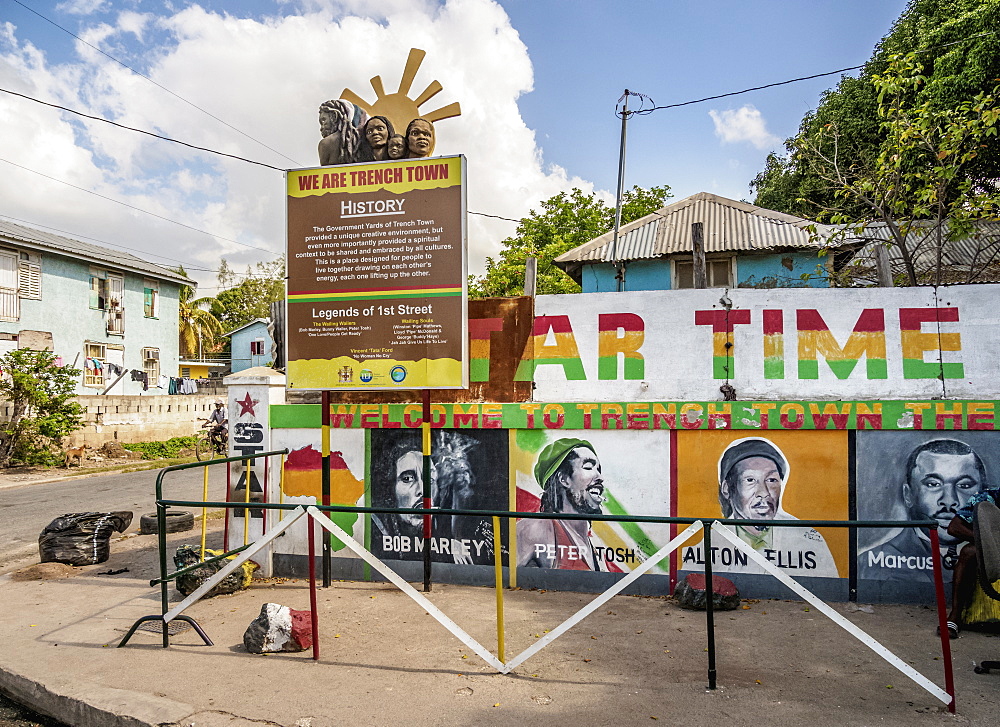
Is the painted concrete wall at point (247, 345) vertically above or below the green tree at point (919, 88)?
below

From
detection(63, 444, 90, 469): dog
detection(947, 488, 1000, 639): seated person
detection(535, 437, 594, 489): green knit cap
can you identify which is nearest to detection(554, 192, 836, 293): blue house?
detection(535, 437, 594, 489): green knit cap

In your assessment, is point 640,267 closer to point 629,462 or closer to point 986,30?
point 986,30

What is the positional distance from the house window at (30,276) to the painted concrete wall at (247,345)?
19972mm

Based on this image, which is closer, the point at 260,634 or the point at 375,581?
the point at 260,634

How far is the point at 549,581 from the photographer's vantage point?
656cm

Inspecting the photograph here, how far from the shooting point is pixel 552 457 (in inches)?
262

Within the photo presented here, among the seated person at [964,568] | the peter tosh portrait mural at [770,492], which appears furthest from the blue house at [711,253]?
the seated person at [964,568]

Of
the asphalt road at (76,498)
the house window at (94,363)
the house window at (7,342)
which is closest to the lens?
the asphalt road at (76,498)

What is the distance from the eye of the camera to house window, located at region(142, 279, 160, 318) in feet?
93.9

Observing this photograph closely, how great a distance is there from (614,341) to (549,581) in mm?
2349

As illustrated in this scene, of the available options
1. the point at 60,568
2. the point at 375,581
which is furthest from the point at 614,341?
the point at 60,568

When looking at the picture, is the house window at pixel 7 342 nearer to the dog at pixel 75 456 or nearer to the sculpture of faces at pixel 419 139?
the dog at pixel 75 456

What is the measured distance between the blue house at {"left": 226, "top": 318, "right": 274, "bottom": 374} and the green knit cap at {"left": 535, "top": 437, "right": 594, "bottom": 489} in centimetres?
3942

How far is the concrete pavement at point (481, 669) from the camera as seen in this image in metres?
3.99
